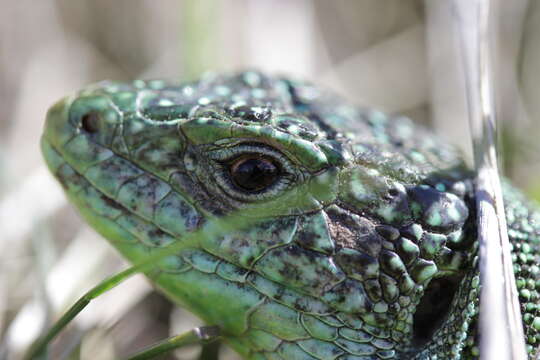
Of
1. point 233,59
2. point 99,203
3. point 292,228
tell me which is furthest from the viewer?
point 233,59

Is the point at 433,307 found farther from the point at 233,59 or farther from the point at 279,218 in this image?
the point at 233,59

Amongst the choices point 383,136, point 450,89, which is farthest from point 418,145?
point 450,89

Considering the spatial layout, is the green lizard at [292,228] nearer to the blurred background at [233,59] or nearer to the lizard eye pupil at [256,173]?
the lizard eye pupil at [256,173]

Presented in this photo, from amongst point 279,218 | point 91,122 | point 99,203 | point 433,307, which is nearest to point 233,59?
point 91,122

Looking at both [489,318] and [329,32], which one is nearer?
[489,318]

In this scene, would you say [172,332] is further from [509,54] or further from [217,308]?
[509,54]

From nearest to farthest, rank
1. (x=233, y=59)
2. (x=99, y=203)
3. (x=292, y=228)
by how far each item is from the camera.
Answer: (x=292, y=228) → (x=99, y=203) → (x=233, y=59)

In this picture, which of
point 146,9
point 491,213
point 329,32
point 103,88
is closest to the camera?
point 491,213
